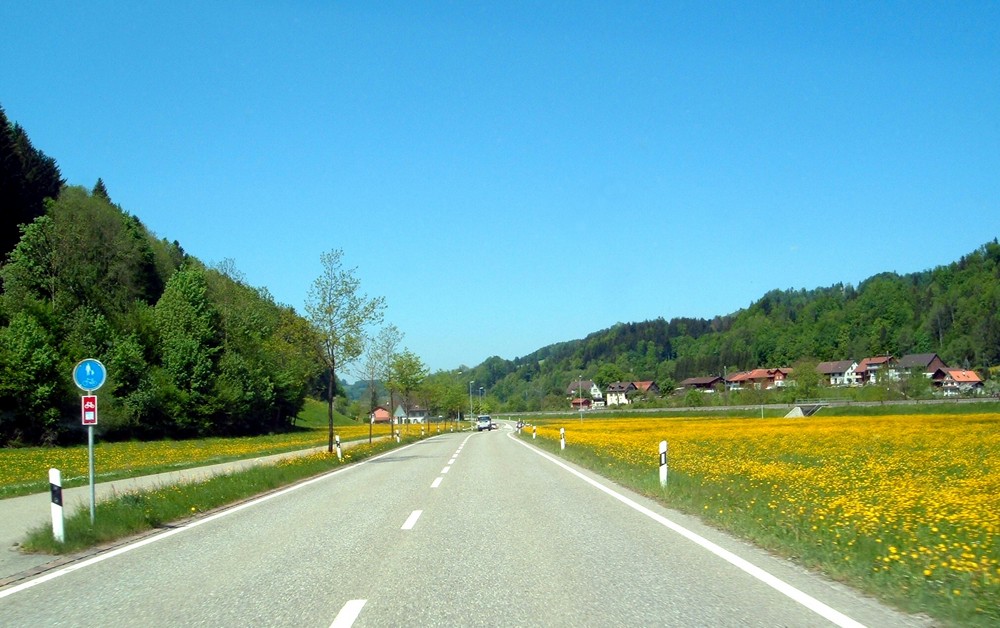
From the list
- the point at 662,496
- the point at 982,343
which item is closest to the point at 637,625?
the point at 662,496

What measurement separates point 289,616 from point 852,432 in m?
39.2

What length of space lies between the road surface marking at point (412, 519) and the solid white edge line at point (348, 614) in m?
4.82

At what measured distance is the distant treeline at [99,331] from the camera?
4984 centimetres

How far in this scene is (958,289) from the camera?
488ft

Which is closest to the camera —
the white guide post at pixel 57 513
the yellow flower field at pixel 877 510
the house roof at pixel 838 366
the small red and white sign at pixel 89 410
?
the yellow flower field at pixel 877 510

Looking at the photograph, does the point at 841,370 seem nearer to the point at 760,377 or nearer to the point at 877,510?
the point at 760,377

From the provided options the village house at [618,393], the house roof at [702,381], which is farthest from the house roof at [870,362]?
the village house at [618,393]

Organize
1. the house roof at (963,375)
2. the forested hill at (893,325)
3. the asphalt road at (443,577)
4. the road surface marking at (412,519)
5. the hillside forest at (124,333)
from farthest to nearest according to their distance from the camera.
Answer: the forested hill at (893,325), the house roof at (963,375), the hillside forest at (124,333), the road surface marking at (412,519), the asphalt road at (443,577)

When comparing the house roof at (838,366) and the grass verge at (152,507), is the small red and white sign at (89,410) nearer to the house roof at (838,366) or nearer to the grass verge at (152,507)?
the grass verge at (152,507)

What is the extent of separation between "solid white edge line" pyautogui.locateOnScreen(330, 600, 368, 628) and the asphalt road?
0.06 feet

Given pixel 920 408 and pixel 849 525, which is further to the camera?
pixel 920 408

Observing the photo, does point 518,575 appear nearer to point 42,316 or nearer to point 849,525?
point 849,525

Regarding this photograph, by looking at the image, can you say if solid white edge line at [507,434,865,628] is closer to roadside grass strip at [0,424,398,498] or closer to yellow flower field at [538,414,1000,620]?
yellow flower field at [538,414,1000,620]

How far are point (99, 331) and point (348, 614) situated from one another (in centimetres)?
5799
